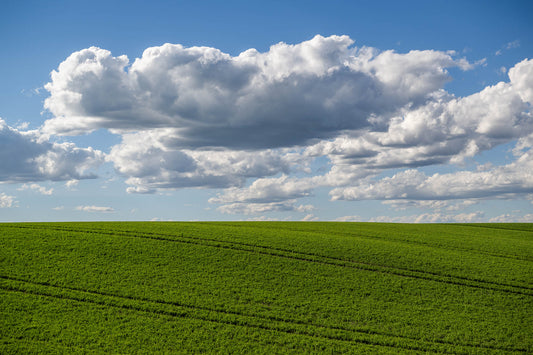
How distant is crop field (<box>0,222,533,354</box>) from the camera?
60.7 feet

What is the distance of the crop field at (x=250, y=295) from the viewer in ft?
60.7

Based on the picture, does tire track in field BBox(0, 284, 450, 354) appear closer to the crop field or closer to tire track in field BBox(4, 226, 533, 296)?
the crop field

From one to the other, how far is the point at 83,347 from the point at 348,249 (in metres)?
20.1

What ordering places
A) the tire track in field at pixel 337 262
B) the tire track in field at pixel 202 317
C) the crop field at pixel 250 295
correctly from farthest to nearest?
the tire track in field at pixel 337 262 < the tire track in field at pixel 202 317 < the crop field at pixel 250 295

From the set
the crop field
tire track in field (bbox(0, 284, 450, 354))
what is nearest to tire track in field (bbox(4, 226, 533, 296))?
the crop field

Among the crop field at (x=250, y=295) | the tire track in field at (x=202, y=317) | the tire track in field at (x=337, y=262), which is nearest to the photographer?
the crop field at (x=250, y=295)

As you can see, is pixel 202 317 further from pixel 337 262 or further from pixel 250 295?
pixel 337 262

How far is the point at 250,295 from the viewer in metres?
22.6

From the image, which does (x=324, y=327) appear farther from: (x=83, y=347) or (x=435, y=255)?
(x=435, y=255)

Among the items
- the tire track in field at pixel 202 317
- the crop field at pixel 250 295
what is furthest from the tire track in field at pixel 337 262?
the tire track in field at pixel 202 317

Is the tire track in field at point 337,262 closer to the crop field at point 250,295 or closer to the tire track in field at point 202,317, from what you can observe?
the crop field at point 250,295

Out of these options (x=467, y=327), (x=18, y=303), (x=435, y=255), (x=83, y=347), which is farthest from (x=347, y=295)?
(x=18, y=303)

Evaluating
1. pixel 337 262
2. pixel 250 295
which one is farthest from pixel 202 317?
pixel 337 262

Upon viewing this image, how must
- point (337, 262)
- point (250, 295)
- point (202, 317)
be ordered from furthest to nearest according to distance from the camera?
point (337, 262)
point (250, 295)
point (202, 317)
